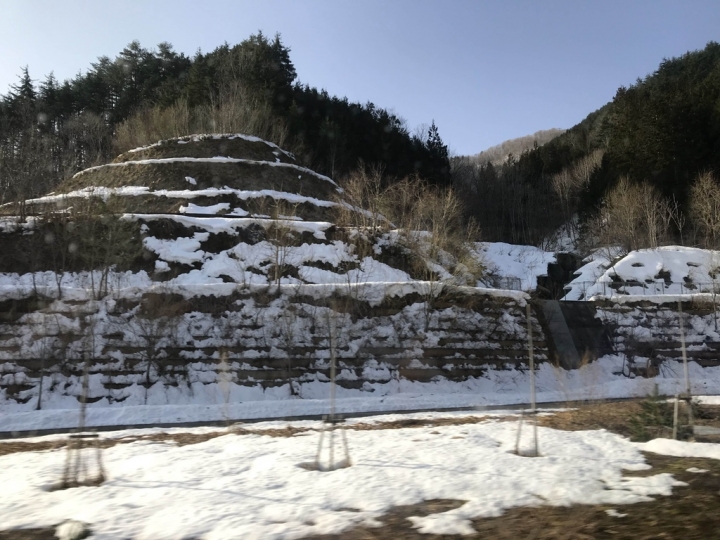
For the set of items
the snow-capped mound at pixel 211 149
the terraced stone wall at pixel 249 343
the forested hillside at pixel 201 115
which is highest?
the forested hillside at pixel 201 115

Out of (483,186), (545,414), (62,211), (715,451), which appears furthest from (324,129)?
(715,451)

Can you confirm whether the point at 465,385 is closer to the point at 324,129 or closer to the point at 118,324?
the point at 118,324

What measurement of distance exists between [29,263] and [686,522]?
85.5 feet

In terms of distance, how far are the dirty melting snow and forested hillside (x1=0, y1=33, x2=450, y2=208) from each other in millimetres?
37207

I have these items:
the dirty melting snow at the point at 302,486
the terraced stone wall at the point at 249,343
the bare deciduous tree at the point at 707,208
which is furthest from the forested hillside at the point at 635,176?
the dirty melting snow at the point at 302,486

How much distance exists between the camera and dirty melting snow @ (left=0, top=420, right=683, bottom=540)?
4418mm

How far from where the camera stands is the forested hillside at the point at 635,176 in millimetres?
40062

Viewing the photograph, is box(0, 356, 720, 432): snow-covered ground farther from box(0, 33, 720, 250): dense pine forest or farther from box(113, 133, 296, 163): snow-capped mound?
box(113, 133, 296, 163): snow-capped mound

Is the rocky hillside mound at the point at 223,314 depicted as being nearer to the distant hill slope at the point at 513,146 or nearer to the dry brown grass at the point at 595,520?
the dry brown grass at the point at 595,520

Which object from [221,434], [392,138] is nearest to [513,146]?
[392,138]

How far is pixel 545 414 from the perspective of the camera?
10820mm

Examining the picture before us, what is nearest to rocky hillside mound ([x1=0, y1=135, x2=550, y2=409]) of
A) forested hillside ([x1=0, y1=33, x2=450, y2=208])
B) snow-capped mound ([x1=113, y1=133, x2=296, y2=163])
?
snow-capped mound ([x1=113, y1=133, x2=296, y2=163])

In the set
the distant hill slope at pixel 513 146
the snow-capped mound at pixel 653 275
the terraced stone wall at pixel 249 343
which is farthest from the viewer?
the distant hill slope at pixel 513 146

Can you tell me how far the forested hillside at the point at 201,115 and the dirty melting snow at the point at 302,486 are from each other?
122 ft
